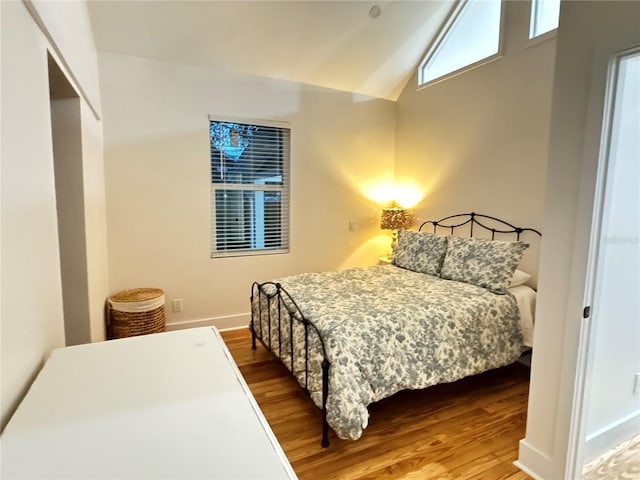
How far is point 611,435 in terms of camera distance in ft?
6.34

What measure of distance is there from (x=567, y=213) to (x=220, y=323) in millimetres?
3189

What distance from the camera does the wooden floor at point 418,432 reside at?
181 cm

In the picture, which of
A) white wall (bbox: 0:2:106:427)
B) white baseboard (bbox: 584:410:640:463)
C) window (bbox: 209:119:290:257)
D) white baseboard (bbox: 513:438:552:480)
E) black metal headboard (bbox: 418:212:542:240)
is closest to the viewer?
white wall (bbox: 0:2:106:427)

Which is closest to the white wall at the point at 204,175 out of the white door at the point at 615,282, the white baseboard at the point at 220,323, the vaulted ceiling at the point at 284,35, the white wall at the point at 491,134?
the white baseboard at the point at 220,323

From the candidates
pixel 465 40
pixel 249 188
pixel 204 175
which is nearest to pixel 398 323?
pixel 249 188

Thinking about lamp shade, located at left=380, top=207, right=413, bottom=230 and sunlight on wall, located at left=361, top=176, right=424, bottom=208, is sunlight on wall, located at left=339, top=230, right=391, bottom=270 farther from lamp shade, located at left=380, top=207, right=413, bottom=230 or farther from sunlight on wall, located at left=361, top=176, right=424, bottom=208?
sunlight on wall, located at left=361, top=176, right=424, bottom=208

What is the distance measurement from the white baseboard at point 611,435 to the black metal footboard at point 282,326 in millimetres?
1369

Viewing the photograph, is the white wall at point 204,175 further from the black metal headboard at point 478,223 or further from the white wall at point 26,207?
the white wall at point 26,207

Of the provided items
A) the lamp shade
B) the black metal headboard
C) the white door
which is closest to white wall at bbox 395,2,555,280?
the black metal headboard

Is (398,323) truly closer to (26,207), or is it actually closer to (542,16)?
(26,207)

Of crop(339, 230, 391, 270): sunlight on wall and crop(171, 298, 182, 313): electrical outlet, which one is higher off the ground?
crop(339, 230, 391, 270): sunlight on wall

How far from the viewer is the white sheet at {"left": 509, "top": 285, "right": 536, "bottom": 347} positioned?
2623 mm

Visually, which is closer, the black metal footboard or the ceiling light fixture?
the black metal footboard

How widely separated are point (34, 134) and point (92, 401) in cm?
94
